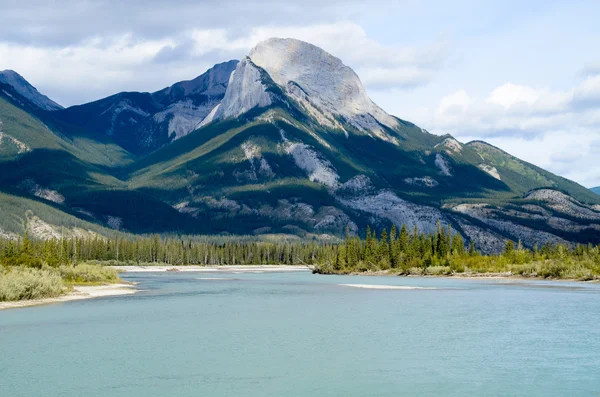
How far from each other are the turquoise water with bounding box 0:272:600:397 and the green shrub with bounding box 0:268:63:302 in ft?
16.5

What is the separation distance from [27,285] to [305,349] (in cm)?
4871

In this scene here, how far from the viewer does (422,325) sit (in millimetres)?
67625

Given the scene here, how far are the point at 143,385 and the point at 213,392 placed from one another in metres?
4.83

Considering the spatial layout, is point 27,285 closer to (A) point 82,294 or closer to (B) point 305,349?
(A) point 82,294

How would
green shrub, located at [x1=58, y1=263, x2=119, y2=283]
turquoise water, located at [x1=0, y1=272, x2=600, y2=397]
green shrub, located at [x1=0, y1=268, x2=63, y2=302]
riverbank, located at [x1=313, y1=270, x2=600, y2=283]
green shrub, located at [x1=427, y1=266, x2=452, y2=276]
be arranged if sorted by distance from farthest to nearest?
green shrub, located at [x1=427, y1=266, x2=452, y2=276], riverbank, located at [x1=313, y1=270, x2=600, y2=283], green shrub, located at [x1=58, y1=263, x2=119, y2=283], green shrub, located at [x1=0, y1=268, x2=63, y2=302], turquoise water, located at [x1=0, y1=272, x2=600, y2=397]

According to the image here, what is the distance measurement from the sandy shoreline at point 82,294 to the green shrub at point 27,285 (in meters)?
1.00

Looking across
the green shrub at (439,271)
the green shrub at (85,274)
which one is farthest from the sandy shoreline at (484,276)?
the green shrub at (85,274)

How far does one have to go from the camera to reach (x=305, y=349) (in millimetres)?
54844

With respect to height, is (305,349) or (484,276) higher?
(484,276)

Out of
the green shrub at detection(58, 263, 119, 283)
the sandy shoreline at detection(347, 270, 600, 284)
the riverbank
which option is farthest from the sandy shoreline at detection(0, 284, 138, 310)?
the riverbank

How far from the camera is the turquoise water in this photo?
42469mm

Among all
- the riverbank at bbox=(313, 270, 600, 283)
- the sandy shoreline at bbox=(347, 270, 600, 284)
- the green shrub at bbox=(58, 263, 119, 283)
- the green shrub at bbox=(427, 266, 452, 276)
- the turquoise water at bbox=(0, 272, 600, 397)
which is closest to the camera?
the turquoise water at bbox=(0, 272, 600, 397)

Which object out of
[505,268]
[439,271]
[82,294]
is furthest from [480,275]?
[82,294]

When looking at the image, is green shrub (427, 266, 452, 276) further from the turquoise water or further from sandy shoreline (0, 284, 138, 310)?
the turquoise water
